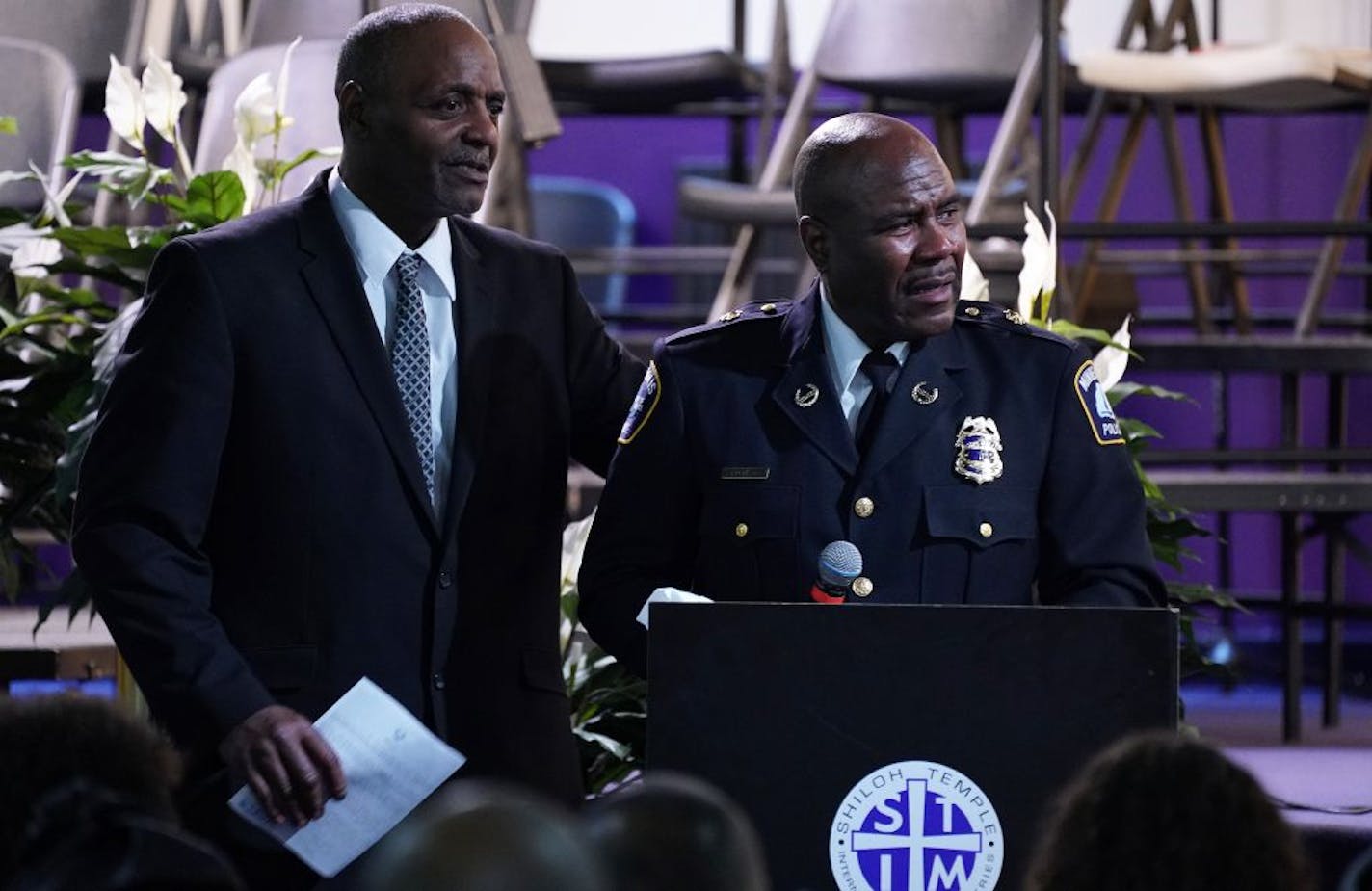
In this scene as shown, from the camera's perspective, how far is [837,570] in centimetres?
199

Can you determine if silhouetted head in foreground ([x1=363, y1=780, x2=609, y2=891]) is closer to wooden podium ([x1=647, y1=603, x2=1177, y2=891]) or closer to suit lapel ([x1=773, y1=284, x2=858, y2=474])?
wooden podium ([x1=647, y1=603, x2=1177, y2=891])

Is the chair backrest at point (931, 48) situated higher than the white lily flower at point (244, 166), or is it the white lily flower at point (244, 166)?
the chair backrest at point (931, 48)

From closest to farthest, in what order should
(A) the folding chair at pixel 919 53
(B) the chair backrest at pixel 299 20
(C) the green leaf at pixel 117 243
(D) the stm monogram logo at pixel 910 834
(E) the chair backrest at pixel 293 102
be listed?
(D) the stm monogram logo at pixel 910 834
(C) the green leaf at pixel 117 243
(E) the chair backrest at pixel 293 102
(B) the chair backrest at pixel 299 20
(A) the folding chair at pixel 919 53

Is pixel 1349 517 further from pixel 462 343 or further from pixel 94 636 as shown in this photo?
pixel 462 343

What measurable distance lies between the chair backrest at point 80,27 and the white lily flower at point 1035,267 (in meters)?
2.91

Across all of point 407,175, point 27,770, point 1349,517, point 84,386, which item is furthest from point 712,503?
point 1349,517

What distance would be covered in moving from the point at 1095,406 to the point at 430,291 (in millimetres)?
663

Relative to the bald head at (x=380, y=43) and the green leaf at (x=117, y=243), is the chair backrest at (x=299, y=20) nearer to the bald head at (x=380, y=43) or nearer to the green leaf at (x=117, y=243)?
the green leaf at (x=117, y=243)

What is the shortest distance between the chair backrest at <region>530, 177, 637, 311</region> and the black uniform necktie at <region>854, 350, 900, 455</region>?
15.8 feet

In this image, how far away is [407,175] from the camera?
6.77 feet

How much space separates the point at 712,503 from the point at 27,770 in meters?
1.13

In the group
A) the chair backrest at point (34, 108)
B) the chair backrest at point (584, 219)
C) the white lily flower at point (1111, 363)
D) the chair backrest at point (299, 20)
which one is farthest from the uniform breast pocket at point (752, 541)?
the chair backrest at point (584, 219)

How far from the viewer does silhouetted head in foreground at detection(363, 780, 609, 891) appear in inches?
26.2

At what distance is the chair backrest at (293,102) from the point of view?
3684 mm
